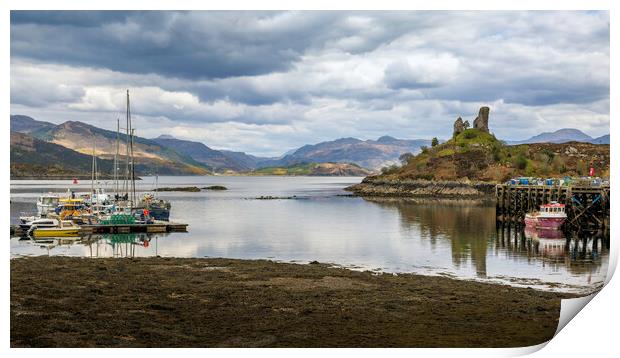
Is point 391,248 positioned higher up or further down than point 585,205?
further down

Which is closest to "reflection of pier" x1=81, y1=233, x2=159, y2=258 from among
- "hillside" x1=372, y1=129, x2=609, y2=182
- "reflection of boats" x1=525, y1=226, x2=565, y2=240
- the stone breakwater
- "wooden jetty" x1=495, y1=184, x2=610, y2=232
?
"reflection of boats" x1=525, y1=226, x2=565, y2=240

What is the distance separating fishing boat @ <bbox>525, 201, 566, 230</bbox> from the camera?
50.3 meters

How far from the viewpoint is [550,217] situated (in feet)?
165

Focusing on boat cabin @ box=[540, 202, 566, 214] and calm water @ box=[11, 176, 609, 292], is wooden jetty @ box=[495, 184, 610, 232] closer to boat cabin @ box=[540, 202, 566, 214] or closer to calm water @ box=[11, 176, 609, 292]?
boat cabin @ box=[540, 202, 566, 214]

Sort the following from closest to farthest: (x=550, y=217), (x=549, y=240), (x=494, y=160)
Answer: (x=549, y=240) < (x=550, y=217) < (x=494, y=160)

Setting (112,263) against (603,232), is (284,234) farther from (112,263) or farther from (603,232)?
(603,232)

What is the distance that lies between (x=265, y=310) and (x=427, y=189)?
11056 cm

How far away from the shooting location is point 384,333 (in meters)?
17.2

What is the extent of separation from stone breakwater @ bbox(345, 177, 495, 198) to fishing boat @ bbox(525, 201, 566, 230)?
62.3 metres

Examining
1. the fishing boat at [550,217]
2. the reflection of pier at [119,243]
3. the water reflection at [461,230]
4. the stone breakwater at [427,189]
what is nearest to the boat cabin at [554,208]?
the fishing boat at [550,217]

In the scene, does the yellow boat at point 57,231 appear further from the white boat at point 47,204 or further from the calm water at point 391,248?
the white boat at point 47,204

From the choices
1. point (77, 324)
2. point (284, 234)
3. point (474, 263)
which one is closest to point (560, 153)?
point (284, 234)

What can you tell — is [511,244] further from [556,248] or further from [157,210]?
[157,210]

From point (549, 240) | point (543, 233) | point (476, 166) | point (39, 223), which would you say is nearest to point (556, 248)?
point (549, 240)
